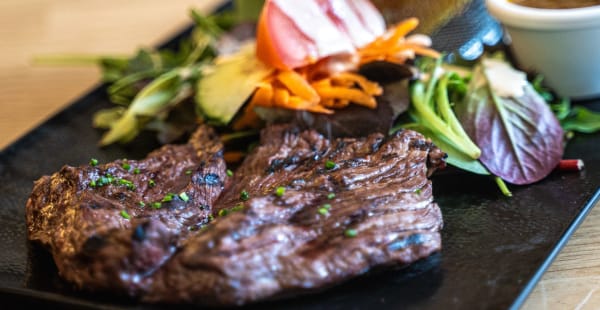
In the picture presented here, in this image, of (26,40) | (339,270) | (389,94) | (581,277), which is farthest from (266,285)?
(26,40)

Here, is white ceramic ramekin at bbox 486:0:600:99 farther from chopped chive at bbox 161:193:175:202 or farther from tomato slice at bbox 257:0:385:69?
chopped chive at bbox 161:193:175:202

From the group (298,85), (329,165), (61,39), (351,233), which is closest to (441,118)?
(298,85)

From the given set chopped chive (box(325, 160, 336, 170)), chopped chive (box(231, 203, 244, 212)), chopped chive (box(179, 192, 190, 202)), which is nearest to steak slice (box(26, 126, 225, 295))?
chopped chive (box(179, 192, 190, 202))

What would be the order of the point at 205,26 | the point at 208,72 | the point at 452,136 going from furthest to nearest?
the point at 205,26
the point at 208,72
the point at 452,136

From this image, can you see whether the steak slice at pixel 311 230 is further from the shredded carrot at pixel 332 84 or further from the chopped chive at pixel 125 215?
the shredded carrot at pixel 332 84

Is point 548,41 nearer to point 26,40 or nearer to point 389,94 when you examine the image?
point 389,94

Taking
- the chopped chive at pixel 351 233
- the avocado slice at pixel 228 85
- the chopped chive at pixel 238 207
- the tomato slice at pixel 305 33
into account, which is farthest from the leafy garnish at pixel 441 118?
the chopped chive at pixel 238 207

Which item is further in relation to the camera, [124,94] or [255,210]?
[124,94]
